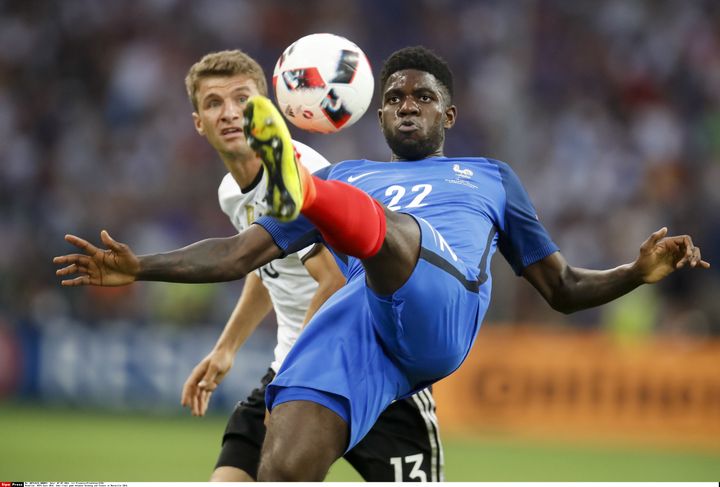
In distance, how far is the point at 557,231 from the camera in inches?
579

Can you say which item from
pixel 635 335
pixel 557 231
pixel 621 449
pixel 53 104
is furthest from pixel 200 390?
pixel 53 104

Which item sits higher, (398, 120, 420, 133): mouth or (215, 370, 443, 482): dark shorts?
(398, 120, 420, 133): mouth

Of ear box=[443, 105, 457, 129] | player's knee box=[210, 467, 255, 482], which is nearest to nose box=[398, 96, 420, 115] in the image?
ear box=[443, 105, 457, 129]

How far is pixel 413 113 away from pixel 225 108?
1174mm

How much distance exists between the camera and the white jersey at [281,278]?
577cm

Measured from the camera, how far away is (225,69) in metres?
5.81

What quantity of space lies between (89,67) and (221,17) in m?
2.18

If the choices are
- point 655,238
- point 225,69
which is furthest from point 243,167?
point 655,238

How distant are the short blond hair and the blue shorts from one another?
1625mm

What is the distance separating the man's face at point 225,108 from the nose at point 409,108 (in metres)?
0.99

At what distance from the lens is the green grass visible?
9.47m

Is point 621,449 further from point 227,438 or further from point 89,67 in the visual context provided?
point 89,67

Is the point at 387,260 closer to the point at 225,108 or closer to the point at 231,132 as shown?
the point at 231,132

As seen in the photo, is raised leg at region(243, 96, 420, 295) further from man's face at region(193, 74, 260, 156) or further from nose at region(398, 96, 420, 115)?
man's face at region(193, 74, 260, 156)
